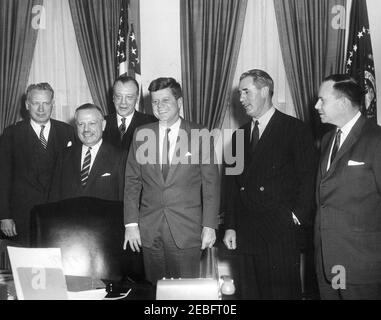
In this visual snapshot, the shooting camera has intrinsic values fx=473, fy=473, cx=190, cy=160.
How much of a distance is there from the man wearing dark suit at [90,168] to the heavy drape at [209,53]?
6.33 feet

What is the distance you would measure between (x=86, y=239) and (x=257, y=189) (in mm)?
1122

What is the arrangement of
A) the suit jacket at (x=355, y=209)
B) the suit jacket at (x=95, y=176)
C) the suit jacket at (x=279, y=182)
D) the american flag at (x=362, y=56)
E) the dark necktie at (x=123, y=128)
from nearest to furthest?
the suit jacket at (x=355, y=209) → the suit jacket at (x=279, y=182) → the suit jacket at (x=95, y=176) → the dark necktie at (x=123, y=128) → the american flag at (x=362, y=56)

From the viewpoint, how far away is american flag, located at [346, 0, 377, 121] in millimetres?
4734

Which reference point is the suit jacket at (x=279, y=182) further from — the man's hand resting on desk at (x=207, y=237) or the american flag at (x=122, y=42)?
the american flag at (x=122, y=42)

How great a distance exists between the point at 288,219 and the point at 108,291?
145cm

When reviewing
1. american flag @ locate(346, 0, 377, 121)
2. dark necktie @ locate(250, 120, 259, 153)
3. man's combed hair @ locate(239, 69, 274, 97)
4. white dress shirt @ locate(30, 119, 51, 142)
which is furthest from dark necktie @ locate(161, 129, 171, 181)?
american flag @ locate(346, 0, 377, 121)

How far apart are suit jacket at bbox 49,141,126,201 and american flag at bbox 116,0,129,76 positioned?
6.09 feet

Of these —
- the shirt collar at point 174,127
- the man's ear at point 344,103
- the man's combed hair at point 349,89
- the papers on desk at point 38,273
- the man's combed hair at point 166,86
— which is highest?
the man's combed hair at point 166,86

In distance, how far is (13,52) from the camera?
5.23 metres

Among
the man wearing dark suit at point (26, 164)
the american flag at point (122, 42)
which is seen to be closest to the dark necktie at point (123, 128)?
the man wearing dark suit at point (26, 164)

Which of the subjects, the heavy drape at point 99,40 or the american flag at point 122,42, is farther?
the heavy drape at point 99,40

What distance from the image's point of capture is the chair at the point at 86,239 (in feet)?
8.34

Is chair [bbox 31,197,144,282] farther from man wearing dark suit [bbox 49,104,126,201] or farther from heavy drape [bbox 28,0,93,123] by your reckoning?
heavy drape [bbox 28,0,93,123]
